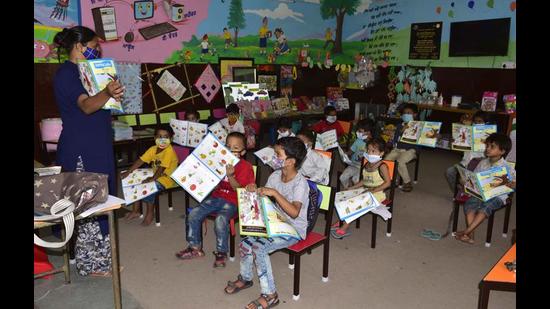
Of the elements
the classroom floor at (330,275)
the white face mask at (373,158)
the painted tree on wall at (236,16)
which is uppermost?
the painted tree on wall at (236,16)

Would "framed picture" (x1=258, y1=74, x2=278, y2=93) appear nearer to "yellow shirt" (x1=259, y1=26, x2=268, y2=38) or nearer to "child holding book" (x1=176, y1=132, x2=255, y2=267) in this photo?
"yellow shirt" (x1=259, y1=26, x2=268, y2=38)

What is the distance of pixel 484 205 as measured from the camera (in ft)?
12.9

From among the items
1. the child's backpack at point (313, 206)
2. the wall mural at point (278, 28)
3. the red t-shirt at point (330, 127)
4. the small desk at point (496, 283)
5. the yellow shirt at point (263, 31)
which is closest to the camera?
the small desk at point (496, 283)

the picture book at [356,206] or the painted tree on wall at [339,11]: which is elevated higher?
the painted tree on wall at [339,11]

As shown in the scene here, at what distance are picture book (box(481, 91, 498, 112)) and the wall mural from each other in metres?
0.56

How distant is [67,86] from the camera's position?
278 cm

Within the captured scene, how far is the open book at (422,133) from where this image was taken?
16.9 ft

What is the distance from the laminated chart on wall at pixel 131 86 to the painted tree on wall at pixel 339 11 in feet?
15.2

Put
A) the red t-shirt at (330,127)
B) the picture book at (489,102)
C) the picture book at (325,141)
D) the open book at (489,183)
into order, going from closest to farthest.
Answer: the open book at (489,183), the picture book at (325,141), the red t-shirt at (330,127), the picture book at (489,102)

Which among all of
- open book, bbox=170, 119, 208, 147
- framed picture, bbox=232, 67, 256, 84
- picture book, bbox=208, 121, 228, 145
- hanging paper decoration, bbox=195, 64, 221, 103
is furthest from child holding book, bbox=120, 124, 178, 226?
framed picture, bbox=232, 67, 256, 84

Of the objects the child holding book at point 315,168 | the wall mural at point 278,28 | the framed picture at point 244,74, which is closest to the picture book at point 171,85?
the wall mural at point 278,28

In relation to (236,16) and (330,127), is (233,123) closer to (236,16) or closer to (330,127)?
(330,127)

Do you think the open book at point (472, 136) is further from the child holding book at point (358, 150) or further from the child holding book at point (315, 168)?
the child holding book at point (315, 168)

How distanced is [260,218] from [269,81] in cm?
591
